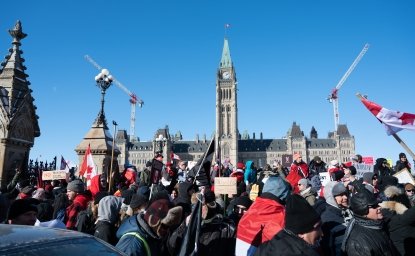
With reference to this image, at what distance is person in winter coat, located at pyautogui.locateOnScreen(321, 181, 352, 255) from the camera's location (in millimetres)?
4291

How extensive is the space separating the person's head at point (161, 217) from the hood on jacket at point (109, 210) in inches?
54.0

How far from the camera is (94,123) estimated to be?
12352 millimetres

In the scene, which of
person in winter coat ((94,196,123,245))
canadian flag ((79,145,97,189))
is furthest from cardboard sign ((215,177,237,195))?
canadian flag ((79,145,97,189))

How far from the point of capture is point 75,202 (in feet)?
21.5

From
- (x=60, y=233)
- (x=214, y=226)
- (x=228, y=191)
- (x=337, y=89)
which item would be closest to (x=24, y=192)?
(x=228, y=191)

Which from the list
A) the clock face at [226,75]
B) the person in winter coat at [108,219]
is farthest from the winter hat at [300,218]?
the clock face at [226,75]

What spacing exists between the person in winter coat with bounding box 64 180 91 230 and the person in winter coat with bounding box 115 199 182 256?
3032mm

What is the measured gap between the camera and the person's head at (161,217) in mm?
3564

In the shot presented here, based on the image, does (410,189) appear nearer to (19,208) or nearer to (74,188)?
(74,188)

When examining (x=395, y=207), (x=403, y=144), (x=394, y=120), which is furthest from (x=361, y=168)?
(x=395, y=207)

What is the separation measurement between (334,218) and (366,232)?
129cm

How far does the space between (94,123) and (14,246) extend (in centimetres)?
1099

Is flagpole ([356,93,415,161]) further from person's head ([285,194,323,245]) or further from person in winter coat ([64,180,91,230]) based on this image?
person in winter coat ([64,180,91,230])

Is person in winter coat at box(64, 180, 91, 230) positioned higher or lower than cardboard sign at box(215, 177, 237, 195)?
lower
